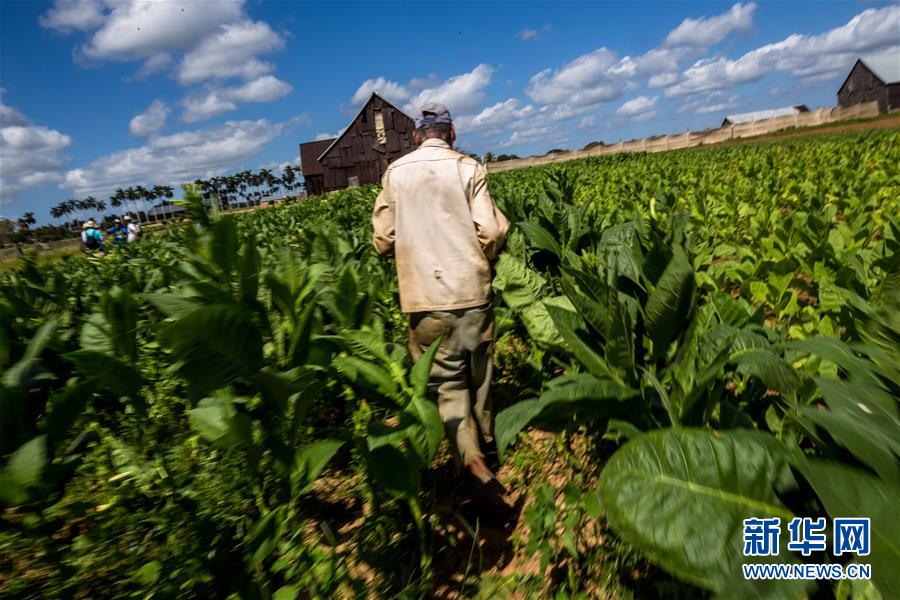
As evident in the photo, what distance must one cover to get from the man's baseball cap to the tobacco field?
3.22ft

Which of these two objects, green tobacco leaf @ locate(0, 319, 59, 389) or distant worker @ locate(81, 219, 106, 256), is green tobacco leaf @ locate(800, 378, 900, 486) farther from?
distant worker @ locate(81, 219, 106, 256)

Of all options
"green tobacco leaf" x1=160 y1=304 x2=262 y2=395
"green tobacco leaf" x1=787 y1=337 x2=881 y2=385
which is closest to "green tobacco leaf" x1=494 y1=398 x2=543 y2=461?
"green tobacco leaf" x1=787 y1=337 x2=881 y2=385

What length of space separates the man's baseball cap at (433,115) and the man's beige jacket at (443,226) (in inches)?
4.6

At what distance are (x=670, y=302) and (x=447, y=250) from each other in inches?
53.8

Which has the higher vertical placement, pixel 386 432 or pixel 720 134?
pixel 386 432

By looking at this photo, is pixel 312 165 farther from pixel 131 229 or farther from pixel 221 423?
pixel 221 423

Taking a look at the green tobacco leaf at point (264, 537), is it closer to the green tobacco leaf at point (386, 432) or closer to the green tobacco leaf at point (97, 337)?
the green tobacco leaf at point (386, 432)

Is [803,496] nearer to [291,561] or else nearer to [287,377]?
[287,377]

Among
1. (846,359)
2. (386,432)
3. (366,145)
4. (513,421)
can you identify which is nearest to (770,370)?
(846,359)

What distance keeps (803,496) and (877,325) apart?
521mm

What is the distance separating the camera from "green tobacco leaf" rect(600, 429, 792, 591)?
103 centimetres

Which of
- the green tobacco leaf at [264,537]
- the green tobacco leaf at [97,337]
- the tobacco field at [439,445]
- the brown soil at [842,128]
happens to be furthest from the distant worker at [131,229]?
the brown soil at [842,128]

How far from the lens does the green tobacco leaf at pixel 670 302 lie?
1.71 m

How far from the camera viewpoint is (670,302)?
5.83ft
